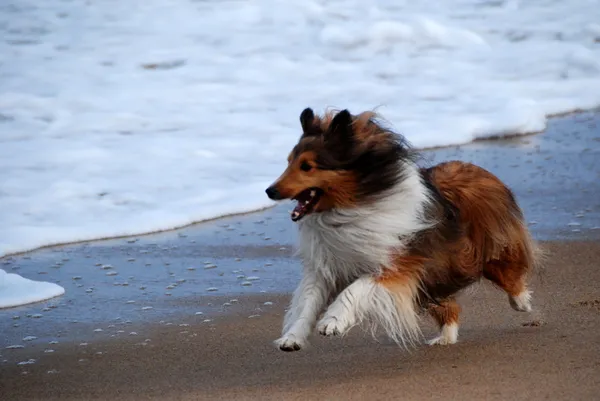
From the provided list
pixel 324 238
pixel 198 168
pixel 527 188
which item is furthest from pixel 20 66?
pixel 324 238

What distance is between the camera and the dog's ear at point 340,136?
5.06 m

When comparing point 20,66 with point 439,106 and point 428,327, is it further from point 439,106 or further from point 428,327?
point 428,327

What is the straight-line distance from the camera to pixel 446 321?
5566mm

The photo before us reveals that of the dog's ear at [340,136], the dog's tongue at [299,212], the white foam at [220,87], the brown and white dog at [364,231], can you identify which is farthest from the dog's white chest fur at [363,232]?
the white foam at [220,87]

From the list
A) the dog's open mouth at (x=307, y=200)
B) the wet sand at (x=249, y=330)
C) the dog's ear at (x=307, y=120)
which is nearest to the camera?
the wet sand at (x=249, y=330)

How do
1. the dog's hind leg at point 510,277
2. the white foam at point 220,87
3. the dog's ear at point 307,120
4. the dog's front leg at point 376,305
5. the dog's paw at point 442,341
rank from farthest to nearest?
the white foam at point 220,87 → the dog's hind leg at point 510,277 → the dog's paw at point 442,341 → the dog's ear at point 307,120 → the dog's front leg at point 376,305

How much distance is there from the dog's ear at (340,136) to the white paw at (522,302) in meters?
Answer: 1.32

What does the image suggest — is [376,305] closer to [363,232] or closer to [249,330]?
[363,232]

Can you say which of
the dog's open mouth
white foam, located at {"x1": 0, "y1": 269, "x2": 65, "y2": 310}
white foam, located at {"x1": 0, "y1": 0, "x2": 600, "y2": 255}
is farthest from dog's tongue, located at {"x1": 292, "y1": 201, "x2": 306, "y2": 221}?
white foam, located at {"x1": 0, "y1": 0, "x2": 600, "y2": 255}

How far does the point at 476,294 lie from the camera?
6.39 meters

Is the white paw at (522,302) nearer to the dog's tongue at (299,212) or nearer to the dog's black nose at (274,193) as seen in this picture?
the dog's tongue at (299,212)

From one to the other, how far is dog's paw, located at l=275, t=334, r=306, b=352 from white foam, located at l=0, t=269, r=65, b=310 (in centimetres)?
207

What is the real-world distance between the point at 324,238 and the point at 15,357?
163 centimetres

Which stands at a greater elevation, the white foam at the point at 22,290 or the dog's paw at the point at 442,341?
the dog's paw at the point at 442,341
